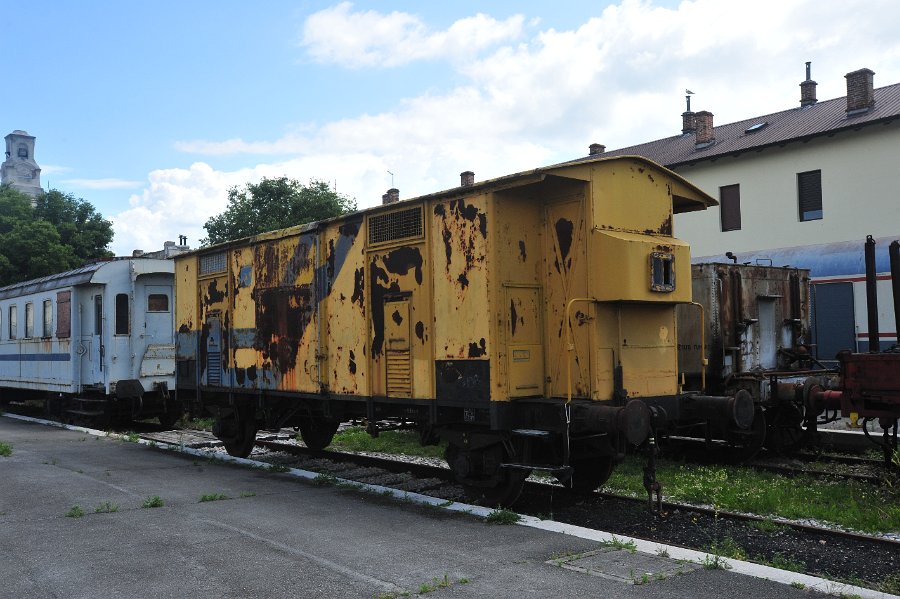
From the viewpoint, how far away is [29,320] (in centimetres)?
1869

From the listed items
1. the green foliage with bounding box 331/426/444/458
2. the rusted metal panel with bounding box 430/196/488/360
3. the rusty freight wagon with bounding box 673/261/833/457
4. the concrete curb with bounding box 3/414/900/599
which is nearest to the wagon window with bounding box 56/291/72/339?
the green foliage with bounding box 331/426/444/458

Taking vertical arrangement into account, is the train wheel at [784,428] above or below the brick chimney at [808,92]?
below

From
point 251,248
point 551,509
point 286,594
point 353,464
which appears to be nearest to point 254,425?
point 353,464

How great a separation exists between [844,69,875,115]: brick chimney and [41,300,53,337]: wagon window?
2335 cm

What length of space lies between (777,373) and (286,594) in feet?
27.6

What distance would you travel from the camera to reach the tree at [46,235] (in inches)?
1190

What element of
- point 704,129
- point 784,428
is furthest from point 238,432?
point 704,129

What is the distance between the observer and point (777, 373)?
35.8 ft

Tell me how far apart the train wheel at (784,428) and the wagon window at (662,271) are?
194 inches

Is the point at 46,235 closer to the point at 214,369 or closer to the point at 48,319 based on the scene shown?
the point at 48,319

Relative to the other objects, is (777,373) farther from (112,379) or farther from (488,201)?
(112,379)

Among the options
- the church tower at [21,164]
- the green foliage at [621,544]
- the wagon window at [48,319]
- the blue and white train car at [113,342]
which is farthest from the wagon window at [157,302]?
the church tower at [21,164]

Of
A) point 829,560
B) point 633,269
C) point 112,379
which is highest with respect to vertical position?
point 633,269

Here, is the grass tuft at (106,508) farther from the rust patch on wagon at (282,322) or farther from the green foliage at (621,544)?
the green foliage at (621,544)
